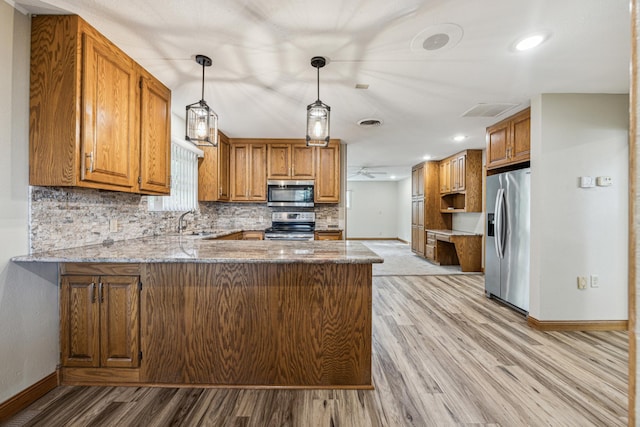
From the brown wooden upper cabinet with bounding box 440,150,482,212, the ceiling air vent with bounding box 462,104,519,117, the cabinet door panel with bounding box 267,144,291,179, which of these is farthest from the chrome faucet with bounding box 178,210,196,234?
the brown wooden upper cabinet with bounding box 440,150,482,212

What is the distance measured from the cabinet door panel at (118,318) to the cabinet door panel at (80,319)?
1.9 inches

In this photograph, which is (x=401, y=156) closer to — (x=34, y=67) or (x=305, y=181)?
(x=305, y=181)

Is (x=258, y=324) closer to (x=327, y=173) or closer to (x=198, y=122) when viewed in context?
(x=198, y=122)

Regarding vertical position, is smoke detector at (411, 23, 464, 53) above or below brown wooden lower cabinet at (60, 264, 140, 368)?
above

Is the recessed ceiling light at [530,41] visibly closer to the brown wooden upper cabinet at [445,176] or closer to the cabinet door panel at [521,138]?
the cabinet door panel at [521,138]

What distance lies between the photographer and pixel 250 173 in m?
4.74

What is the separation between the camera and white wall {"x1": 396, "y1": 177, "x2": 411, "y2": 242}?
32.7ft

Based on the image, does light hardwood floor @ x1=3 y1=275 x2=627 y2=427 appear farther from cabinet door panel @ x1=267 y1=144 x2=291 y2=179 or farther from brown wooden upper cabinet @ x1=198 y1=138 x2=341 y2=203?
cabinet door panel @ x1=267 y1=144 x2=291 y2=179

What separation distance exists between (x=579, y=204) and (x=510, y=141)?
1.01m

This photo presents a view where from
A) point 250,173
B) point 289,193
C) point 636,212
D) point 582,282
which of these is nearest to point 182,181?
point 250,173

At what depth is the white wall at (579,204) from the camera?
9.61ft

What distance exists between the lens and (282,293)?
201 centimetres

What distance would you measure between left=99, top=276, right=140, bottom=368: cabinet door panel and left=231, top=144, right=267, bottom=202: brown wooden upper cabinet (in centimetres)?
286

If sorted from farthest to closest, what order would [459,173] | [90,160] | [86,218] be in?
[459,173] < [86,218] < [90,160]
